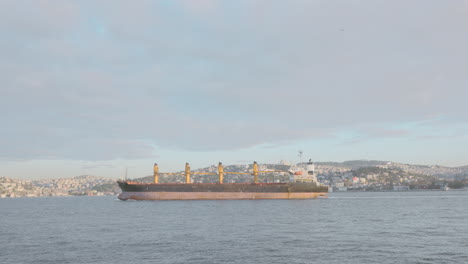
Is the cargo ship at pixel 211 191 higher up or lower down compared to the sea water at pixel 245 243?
higher up

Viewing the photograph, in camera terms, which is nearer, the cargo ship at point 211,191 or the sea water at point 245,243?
the sea water at point 245,243

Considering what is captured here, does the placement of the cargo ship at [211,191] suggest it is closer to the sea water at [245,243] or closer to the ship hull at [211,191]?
the ship hull at [211,191]

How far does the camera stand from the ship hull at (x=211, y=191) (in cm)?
9744

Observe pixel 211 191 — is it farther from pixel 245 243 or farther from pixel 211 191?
pixel 245 243

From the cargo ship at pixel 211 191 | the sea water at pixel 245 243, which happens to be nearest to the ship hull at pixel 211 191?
the cargo ship at pixel 211 191

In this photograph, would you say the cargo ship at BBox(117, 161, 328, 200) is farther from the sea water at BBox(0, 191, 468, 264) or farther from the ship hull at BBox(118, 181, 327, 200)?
the sea water at BBox(0, 191, 468, 264)

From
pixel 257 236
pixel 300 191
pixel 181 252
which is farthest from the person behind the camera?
pixel 300 191

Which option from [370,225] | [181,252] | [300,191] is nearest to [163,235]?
[181,252]

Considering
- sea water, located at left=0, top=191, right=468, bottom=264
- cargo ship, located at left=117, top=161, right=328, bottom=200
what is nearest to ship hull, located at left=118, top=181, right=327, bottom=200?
cargo ship, located at left=117, top=161, right=328, bottom=200

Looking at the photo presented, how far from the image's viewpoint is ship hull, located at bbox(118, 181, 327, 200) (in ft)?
320

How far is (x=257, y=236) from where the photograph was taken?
34.7 metres

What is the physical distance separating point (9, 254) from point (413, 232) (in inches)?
1435

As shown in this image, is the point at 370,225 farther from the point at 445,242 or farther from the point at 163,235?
the point at 163,235

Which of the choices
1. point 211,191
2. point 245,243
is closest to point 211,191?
point 211,191
